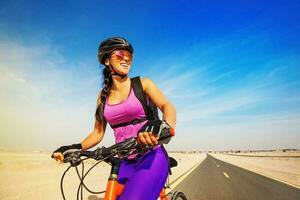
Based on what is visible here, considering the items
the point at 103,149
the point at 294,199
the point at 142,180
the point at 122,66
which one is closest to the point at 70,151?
the point at 103,149

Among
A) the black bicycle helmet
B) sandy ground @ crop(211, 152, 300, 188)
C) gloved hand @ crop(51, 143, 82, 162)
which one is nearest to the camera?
gloved hand @ crop(51, 143, 82, 162)

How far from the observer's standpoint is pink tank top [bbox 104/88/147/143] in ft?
9.36

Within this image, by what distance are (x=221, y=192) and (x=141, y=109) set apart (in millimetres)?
8374

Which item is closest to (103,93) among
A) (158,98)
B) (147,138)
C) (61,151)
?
(158,98)

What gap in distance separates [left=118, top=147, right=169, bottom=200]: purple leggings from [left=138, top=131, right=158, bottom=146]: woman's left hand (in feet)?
2.32

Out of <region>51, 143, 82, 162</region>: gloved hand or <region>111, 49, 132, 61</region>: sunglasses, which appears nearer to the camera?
<region>51, 143, 82, 162</region>: gloved hand

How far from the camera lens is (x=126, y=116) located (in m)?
2.91

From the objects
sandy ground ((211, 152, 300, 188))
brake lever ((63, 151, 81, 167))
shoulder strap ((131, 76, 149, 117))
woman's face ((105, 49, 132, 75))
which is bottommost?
sandy ground ((211, 152, 300, 188))

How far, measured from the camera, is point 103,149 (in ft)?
7.48

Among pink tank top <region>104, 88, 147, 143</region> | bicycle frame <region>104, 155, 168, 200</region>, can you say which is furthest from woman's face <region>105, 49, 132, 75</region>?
bicycle frame <region>104, 155, 168, 200</region>

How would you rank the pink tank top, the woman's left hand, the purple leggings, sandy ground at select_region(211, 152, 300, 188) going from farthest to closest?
sandy ground at select_region(211, 152, 300, 188)
the pink tank top
the purple leggings
the woman's left hand

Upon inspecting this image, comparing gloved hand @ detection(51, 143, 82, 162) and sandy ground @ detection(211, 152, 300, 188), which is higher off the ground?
gloved hand @ detection(51, 143, 82, 162)

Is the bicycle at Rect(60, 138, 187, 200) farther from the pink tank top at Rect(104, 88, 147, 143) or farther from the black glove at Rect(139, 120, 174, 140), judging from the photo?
the pink tank top at Rect(104, 88, 147, 143)

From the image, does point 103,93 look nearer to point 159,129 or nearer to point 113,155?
point 113,155
